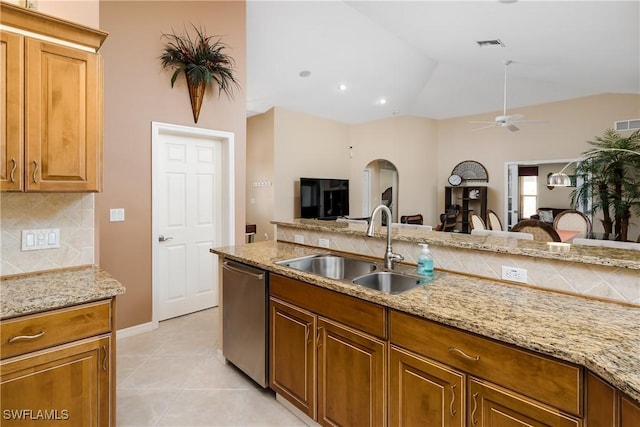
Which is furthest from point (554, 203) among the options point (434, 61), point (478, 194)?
point (434, 61)

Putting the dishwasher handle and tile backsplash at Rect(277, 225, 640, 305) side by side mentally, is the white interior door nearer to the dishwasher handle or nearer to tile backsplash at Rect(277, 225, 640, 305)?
the dishwasher handle

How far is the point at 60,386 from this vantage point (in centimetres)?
156

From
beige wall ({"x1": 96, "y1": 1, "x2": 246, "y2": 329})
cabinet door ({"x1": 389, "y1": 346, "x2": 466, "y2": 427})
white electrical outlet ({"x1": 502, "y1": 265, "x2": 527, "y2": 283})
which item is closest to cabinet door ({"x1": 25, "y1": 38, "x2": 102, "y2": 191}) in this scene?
beige wall ({"x1": 96, "y1": 1, "x2": 246, "y2": 329})

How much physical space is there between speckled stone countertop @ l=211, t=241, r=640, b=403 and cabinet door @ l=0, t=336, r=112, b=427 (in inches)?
43.7

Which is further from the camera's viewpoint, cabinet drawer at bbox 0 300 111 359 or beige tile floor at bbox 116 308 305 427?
beige tile floor at bbox 116 308 305 427

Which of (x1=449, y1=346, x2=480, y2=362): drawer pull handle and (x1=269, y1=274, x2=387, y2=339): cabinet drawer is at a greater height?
(x1=269, y1=274, x2=387, y2=339): cabinet drawer

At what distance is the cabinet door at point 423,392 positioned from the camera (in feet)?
4.38

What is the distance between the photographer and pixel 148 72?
3297 millimetres

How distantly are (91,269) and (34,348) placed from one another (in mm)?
657

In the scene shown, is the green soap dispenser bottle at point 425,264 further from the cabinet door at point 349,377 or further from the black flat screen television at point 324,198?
the black flat screen television at point 324,198

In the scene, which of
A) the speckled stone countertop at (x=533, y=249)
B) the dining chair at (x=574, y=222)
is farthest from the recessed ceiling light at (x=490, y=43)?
the speckled stone countertop at (x=533, y=249)

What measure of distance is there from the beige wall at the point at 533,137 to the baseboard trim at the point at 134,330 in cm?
680

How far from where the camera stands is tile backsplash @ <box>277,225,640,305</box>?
4.78 ft

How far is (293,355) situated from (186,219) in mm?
2381
